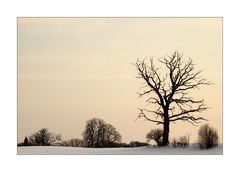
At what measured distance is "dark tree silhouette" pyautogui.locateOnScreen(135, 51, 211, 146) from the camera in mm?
3607

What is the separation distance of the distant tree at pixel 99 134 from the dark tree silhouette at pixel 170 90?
0.28 m

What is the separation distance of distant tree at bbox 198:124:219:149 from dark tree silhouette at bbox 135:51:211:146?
88 millimetres

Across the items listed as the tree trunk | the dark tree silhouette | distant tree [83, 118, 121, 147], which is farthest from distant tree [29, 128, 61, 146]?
the tree trunk

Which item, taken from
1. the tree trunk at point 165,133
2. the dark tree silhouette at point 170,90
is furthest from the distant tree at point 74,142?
the tree trunk at point 165,133

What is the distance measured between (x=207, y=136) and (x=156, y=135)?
0.42m

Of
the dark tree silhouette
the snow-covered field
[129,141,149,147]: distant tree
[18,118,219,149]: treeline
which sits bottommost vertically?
the snow-covered field

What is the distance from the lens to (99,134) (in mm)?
3592

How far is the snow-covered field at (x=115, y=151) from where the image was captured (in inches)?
141

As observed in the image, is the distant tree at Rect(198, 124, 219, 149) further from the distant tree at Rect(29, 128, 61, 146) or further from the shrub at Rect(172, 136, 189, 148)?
the distant tree at Rect(29, 128, 61, 146)

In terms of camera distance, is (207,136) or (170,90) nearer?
(207,136)

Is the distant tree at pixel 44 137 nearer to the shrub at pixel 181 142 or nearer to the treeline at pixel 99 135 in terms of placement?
the treeline at pixel 99 135

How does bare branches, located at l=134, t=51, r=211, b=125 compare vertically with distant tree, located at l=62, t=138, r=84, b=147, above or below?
above
